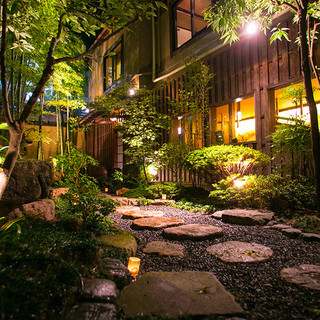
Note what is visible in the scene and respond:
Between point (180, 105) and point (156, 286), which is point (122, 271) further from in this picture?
point (180, 105)

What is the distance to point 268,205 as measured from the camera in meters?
5.03

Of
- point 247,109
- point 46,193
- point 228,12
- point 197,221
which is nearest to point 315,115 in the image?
point 228,12

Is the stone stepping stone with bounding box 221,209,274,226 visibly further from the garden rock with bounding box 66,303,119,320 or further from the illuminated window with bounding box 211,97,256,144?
the illuminated window with bounding box 211,97,256,144

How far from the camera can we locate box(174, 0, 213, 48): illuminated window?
32.7ft

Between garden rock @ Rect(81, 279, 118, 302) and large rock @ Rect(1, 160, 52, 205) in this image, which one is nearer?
garden rock @ Rect(81, 279, 118, 302)

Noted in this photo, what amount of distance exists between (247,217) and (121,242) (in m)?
2.55

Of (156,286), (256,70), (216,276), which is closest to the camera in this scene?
(156,286)

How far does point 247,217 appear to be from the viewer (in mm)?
4305

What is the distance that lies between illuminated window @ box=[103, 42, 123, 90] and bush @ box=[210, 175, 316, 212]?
993 cm

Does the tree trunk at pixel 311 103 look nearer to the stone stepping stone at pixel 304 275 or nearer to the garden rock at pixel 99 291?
the stone stepping stone at pixel 304 275

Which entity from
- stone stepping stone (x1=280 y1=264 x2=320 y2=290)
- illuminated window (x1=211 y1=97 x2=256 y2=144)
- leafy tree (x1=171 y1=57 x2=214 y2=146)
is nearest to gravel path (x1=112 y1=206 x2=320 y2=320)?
stone stepping stone (x1=280 y1=264 x2=320 y2=290)

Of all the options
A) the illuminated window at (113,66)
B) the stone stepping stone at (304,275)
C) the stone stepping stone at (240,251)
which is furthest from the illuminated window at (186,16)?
the stone stepping stone at (304,275)

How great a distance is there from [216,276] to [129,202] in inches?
189

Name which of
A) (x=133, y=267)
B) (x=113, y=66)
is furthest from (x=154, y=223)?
(x=113, y=66)
